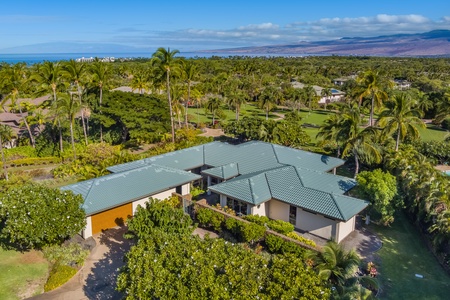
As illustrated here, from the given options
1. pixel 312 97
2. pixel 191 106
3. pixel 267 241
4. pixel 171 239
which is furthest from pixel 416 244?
pixel 191 106

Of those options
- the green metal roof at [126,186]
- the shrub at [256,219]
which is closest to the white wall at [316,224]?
the shrub at [256,219]

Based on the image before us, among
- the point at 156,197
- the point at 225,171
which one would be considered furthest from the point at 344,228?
the point at 156,197

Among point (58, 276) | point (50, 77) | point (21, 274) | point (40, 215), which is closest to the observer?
point (58, 276)

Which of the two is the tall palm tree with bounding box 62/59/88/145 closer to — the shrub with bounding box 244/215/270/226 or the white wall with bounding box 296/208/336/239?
the shrub with bounding box 244/215/270/226

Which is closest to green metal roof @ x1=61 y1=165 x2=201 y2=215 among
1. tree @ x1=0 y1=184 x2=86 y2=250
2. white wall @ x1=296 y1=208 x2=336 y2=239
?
tree @ x1=0 y1=184 x2=86 y2=250

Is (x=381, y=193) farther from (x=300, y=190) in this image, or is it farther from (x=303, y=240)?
(x=303, y=240)

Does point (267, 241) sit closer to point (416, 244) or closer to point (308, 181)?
point (308, 181)

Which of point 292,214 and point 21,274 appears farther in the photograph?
point 292,214
